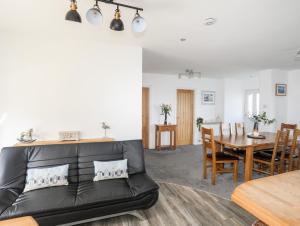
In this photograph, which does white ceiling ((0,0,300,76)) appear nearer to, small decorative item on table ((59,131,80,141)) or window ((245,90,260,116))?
small decorative item on table ((59,131,80,141))

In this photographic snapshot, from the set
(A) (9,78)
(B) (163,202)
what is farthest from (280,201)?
(A) (9,78)

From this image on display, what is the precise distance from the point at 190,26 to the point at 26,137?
2937mm

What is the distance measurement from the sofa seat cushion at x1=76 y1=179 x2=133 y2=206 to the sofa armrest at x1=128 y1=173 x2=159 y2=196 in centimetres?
6

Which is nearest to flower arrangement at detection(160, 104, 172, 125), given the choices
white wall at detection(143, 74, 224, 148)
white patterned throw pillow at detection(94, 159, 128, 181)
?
white wall at detection(143, 74, 224, 148)

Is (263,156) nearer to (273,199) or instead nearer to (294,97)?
(273,199)

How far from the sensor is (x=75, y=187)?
78.4 inches

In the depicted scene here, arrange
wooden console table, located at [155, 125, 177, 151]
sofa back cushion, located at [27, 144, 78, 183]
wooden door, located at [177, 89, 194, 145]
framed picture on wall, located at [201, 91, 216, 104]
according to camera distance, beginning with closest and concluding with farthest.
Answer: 1. sofa back cushion, located at [27, 144, 78, 183]
2. wooden console table, located at [155, 125, 177, 151]
3. wooden door, located at [177, 89, 194, 145]
4. framed picture on wall, located at [201, 91, 216, 104]

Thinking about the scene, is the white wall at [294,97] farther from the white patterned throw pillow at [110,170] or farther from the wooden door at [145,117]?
the white patterned throw pillow at [110,170]

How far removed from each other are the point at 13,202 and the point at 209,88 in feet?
20.5

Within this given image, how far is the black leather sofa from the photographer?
1.64 m

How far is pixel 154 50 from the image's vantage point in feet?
11.0

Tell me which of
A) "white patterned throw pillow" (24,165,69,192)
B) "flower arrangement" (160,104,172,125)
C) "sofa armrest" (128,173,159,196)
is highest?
"flower arrangement" (160,104,172,125)

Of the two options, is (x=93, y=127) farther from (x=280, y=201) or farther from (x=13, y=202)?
(x=280, y=201)

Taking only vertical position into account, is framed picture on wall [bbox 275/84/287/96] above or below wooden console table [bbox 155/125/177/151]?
above
